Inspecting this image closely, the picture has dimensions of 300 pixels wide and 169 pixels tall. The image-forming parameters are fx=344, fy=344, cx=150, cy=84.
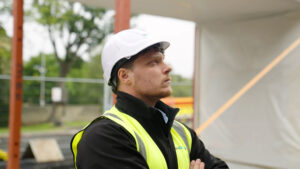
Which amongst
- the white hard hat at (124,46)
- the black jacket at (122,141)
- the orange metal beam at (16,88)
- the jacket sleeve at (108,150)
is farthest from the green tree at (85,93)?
the jacket sleeve at (108,150)

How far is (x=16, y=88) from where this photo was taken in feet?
13.4

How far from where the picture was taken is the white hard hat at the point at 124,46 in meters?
1.79

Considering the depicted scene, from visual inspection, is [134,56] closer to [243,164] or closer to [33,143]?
[243,164]

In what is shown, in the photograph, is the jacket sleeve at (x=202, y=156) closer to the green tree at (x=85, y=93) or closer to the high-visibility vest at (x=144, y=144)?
the high-visibility vest at (x=144, y=144)

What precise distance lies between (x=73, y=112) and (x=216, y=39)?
10.3m

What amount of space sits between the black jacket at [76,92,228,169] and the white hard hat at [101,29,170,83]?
0.61ft

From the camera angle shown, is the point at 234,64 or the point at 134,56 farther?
the point at 234,64

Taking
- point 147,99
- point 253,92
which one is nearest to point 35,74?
point 253,92

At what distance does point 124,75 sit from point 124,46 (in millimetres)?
155

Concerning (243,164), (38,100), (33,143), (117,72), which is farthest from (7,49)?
(117,72)

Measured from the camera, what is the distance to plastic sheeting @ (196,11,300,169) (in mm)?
4301

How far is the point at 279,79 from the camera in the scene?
442 cm

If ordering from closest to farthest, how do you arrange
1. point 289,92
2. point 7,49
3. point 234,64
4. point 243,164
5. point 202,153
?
point 202,153, point 289,92, point 243,164, point 234,64, point 7,49

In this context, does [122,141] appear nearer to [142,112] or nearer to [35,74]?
[142,112]
